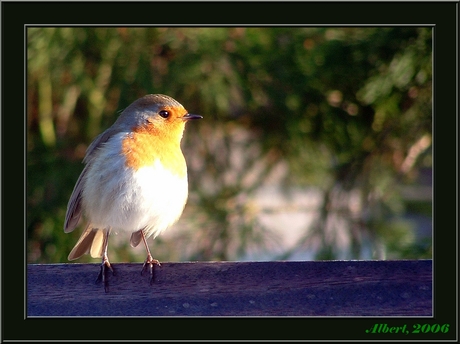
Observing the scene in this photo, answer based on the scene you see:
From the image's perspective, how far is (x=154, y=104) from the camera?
13.0ft

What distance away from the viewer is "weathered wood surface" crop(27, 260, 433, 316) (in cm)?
298

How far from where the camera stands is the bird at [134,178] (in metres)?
3.65

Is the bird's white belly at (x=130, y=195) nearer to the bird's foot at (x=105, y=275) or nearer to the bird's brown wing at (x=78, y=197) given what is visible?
the bird's brown wing at (x=78, y=197)

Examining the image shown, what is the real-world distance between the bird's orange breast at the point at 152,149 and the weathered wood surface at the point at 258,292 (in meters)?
0.76

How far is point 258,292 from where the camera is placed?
301 centimetres

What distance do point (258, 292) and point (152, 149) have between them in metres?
1.10

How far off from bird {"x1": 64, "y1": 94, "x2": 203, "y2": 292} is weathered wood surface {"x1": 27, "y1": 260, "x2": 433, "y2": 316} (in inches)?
15.7

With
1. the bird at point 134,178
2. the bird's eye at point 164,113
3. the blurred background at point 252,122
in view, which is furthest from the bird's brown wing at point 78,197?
the blurred background at point 252,122

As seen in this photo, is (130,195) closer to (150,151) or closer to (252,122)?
(150,151)

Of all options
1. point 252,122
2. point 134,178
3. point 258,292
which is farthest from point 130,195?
point 252,122

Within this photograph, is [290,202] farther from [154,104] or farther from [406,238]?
[154,104]

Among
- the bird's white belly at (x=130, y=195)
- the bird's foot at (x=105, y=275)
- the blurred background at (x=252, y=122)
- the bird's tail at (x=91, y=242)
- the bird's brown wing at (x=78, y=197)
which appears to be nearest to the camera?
the bird's foot at (x=105, y=275)

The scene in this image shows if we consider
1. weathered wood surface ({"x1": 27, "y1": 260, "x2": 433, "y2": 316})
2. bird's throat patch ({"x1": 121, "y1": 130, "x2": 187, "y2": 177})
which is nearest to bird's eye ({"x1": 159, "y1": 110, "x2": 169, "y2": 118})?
bird's throat patch ({"x1": 121, "y1": 130, "x2": 187, "y2": 177})

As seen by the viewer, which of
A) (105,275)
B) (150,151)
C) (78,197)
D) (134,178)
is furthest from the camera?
(78,197)
